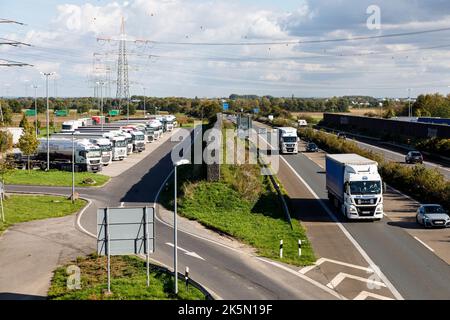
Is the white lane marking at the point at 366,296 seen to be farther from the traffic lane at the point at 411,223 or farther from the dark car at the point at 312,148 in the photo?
the dark car at the point at 312,148

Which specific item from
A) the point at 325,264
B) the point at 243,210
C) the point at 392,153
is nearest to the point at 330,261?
the point at 325,264

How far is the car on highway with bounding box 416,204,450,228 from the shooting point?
33406 millimetres

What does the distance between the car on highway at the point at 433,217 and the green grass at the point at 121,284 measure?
54.2 feet

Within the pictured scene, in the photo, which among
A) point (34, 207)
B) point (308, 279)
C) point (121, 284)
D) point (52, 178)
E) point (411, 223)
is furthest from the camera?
point (52, 178)

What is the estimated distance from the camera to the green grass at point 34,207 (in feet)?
132

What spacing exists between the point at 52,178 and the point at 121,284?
3628 centimetres

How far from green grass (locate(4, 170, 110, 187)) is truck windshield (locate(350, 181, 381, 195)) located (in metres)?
27.7

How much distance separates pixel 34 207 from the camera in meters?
43.9

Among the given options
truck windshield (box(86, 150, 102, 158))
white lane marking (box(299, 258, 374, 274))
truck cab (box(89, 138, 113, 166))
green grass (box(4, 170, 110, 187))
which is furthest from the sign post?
truck cab (box(89, 138, 113, 166))

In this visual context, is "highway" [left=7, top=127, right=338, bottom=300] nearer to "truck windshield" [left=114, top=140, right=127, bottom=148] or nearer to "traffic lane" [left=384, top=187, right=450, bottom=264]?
"traffic lane" [left=384, top=187, right=450, bottom=264]

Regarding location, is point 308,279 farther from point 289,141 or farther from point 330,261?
point 289,141

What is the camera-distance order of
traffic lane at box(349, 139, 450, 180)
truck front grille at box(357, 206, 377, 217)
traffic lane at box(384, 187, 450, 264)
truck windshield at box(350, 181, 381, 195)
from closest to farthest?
traffic lane at box(384, 187, 450, 264) < truck windshield at box(350, 181, 381, 195) < truck front grille at box(357, 206, 377, 217) < traffic lane at box(349, 139, 450, 180)

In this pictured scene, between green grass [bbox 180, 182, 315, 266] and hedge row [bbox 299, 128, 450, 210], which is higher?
hedge row [bbox 299, 128, 450, 210]

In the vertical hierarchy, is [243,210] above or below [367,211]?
below
